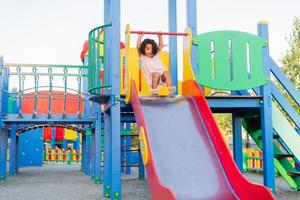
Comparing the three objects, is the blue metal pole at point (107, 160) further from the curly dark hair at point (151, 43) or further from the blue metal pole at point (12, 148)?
the blue metal pole at point (12, 148)

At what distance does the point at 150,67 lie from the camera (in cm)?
747

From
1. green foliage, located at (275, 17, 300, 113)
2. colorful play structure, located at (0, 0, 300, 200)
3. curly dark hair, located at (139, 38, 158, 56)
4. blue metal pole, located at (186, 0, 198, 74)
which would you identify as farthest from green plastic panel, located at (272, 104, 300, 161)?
green foliage, located at (275, 17, 300, 113)

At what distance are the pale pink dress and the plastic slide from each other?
0.80 metres

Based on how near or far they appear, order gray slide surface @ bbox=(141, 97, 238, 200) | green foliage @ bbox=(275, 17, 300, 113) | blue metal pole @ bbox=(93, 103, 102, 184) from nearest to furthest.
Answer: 1. gray slide surface @ bbox=(141, 97, 238, 200)
2. blue metal pole @ bbox=(93, 103, 102, 184)
3. green foliage @ bbox=(275, 17, 300, 113)

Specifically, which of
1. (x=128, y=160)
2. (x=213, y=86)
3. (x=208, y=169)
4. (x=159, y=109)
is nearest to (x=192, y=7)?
(x=213, y=86)

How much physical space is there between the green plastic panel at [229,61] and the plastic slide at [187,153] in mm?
516

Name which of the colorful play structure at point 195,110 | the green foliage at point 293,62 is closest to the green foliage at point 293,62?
the green foliage at point 293,62

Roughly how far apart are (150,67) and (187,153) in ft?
7.19

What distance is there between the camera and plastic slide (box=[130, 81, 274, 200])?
207 inches

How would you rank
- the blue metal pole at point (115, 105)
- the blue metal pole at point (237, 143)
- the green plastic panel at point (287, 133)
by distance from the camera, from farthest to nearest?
the blue metal pole at point (237, 143) < the green plastic panel at point (287, 133) < the blue metal pole at point (115, 105)

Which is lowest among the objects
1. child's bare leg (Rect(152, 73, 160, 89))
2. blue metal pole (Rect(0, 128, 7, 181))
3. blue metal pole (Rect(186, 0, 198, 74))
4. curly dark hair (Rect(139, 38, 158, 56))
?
blue metal pole (Rect(0, 128, 7, 181))

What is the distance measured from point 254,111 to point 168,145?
9.68 ft

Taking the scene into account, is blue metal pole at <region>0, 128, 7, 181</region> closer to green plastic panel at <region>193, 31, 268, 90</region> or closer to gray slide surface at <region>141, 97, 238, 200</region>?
gray slide surface at <region>141, 97, 238, 200</region>

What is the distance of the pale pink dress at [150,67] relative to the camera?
7426 mm
